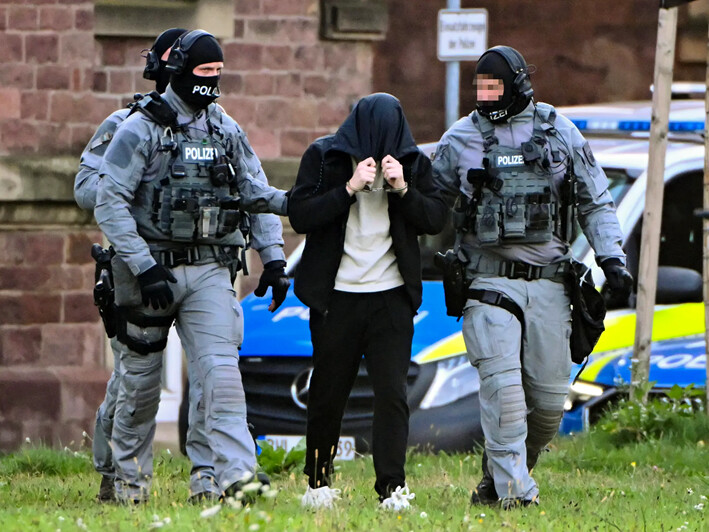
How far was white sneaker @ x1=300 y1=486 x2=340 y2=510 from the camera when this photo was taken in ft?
22.4

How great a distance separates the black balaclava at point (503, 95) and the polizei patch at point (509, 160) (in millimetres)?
170

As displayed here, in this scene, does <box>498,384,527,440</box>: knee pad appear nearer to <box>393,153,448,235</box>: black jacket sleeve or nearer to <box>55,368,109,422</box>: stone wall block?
<box>393,153,448,235</box>: black jacket sleeve

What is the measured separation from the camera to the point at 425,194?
6.83 m

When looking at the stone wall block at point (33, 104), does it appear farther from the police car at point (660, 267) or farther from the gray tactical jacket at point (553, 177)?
the gray tactical jacket at point (553, 177)

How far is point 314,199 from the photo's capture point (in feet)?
22.1

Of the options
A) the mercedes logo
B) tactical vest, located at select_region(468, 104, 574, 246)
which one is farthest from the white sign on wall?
tactical vest, located at select_region(468, 104, 574, 246)

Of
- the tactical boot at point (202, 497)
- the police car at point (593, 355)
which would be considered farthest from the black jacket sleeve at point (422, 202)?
the police car at point (593, 355)

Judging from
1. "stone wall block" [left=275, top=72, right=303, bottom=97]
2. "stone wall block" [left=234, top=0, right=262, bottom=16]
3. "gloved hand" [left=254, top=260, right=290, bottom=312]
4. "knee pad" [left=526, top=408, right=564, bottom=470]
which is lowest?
"knee pad" [left=526, top=408, right=564, bottom=470]

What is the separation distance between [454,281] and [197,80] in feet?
4.40

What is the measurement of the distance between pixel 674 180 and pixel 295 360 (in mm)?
2572

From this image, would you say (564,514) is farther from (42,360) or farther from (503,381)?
(42,360)

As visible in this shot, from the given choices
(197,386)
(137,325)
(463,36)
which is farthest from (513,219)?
(463,36)

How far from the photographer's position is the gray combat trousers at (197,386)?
675 cm

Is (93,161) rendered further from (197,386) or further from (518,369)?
(518,369)
